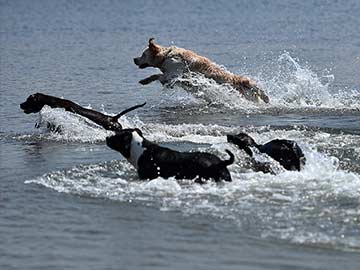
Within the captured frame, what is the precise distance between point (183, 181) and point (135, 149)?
61 centimetres

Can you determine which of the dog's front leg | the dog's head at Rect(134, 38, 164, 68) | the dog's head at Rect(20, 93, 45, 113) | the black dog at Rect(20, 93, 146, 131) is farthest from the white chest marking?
the dog's head at Rect(134, 38, 164, 68)

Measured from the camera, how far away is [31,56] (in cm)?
2366

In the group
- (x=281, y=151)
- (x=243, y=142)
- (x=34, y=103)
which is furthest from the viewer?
(x=34, y=103)

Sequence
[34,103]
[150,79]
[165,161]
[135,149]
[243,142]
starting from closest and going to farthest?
[165,161], [135,149], [243,142], [34,103], [150,79]

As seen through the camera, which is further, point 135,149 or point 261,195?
point 135,149

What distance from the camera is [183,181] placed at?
8461mm

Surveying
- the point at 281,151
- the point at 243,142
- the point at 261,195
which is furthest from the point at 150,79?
the point at 261,195

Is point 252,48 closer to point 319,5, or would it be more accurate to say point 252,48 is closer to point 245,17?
point 245,17

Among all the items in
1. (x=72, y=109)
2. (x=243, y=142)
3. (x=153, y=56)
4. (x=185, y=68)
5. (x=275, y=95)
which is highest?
(x=153, y=56)

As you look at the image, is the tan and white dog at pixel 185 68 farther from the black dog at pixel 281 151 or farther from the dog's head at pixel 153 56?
the black dog at pixel 281 151

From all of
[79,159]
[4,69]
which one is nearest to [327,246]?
[79,159]

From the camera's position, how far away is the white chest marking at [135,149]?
874 cm

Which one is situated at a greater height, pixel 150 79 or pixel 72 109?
pixel 150 79

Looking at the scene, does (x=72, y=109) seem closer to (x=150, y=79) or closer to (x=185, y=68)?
(x=150, y=79)
